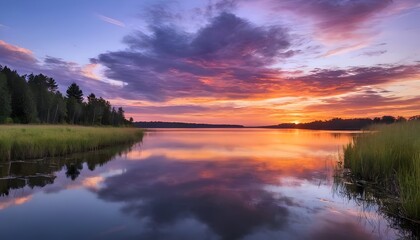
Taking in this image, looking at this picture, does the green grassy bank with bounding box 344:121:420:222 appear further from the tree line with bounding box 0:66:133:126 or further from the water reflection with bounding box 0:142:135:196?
the tree line with bounding box 0:66:133:126

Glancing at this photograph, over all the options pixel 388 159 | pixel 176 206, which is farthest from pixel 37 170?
pixel 388 159

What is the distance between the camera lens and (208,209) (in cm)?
916

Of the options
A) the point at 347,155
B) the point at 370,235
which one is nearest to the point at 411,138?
the point at 347,155

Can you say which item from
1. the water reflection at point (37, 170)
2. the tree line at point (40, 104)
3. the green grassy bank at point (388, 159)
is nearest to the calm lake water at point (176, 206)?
the water reflection at point (37, 170)

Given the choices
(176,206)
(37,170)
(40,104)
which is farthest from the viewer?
(40,104)

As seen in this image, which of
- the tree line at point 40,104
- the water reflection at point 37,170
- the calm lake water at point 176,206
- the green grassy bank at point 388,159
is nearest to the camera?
the calm lake water at point 176,206

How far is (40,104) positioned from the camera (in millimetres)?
67750

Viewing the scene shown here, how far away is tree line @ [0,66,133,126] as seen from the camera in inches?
2124

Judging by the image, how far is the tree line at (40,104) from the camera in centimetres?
5395

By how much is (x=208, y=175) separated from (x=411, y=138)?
878 cm

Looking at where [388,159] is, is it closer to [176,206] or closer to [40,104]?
[176,206]

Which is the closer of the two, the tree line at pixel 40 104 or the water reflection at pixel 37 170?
the water reflection at pixel 37 170

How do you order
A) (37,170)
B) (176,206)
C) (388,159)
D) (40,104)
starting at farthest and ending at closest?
(40,104)
(37,170)
(388,159)
(176,206)

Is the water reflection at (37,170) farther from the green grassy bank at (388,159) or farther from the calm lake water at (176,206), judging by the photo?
the green grassy bank at (388,159)
